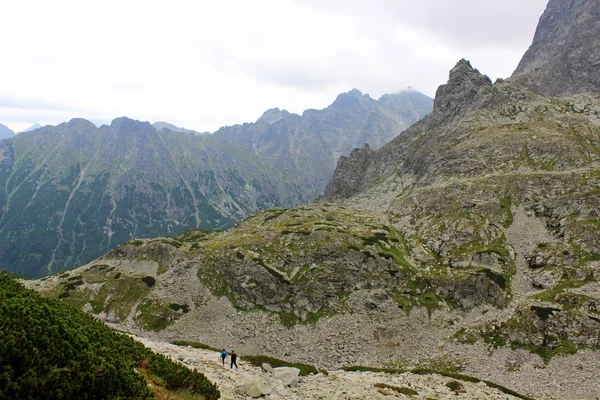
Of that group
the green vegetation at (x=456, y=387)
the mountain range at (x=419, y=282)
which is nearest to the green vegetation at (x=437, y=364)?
the mountain range at (x=419, y=282)

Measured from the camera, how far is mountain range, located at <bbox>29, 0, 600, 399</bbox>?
5566 cm

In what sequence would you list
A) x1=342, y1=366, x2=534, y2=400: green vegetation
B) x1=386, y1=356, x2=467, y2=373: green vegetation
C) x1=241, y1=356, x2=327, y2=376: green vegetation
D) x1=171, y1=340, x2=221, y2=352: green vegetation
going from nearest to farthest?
x1=342, y1=366, x2=534, y2=400: green vegetation, x1=241, y1=356, x2=327, y2=376: green vegetation, x1=386, y1=356, x2=467, y2=373: green vegetation, x1=171, y1=340, x2=221, y2=352: green vegetation

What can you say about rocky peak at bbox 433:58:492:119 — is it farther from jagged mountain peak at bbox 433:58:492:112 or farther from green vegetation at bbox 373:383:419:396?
green vegetation at bbox 373:383:419:396

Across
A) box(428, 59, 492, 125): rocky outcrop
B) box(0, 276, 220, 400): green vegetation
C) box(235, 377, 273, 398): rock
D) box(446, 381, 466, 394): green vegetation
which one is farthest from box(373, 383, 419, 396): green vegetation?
box(428, 59, 492, 125): rocky outcrop

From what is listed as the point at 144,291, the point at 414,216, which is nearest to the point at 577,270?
the point at 414,216

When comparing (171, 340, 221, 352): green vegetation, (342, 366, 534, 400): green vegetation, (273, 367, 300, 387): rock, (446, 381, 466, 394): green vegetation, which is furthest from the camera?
(171, 340, 221, 352): green vegetation

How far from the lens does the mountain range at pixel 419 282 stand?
2191 inches

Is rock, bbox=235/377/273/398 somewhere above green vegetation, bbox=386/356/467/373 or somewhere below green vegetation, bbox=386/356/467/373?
above

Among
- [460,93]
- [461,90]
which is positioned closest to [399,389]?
[460,93]

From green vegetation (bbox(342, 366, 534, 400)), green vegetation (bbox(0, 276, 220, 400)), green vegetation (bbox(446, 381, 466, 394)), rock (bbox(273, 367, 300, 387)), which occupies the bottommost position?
green vegetation (bbox(342, 366, 534, 400))

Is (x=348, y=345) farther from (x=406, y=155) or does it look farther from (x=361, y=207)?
(x=406, y=155)

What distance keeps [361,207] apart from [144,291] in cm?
9923

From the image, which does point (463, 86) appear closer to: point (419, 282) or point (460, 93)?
point (460, 93)

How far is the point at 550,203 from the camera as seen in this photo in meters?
92.4
